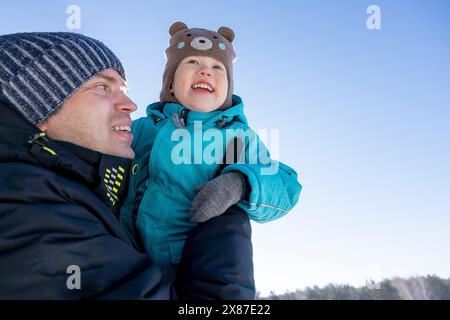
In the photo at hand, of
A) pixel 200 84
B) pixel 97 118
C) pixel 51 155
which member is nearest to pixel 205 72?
pixel 200 84

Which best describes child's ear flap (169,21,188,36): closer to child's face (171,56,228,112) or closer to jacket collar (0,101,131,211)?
child's face (171,56,228,112)

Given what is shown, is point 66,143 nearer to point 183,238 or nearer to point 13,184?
point 13,184

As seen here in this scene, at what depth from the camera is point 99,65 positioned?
2236 millimetres

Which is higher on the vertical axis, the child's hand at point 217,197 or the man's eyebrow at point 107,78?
the man's eyebrow at point 107,78

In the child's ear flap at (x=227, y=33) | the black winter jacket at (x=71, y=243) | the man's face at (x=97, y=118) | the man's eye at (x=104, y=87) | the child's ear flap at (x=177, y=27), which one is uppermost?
the child's ear flap at (x=177, y=27)

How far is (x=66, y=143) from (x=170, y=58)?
5.12 feet

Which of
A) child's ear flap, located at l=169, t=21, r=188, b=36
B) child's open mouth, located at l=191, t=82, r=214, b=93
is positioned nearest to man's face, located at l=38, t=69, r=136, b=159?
child's open mouth, located at l=191, t=82, r=214, b=93

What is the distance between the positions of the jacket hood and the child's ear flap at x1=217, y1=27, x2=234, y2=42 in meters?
0.76

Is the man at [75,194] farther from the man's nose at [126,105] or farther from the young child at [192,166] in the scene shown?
the young child at [192,166]

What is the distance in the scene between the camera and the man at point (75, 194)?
138 centimetres

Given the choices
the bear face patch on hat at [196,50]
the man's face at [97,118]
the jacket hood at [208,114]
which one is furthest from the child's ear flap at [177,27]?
the man's face at [97,118]

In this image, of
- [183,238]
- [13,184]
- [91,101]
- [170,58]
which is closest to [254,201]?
[183,238]

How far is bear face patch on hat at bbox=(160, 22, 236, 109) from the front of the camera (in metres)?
3.09

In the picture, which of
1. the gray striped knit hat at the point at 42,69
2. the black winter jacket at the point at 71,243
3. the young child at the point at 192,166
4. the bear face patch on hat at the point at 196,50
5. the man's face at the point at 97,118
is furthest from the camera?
the bear face patch on hat at the point at 196,50
